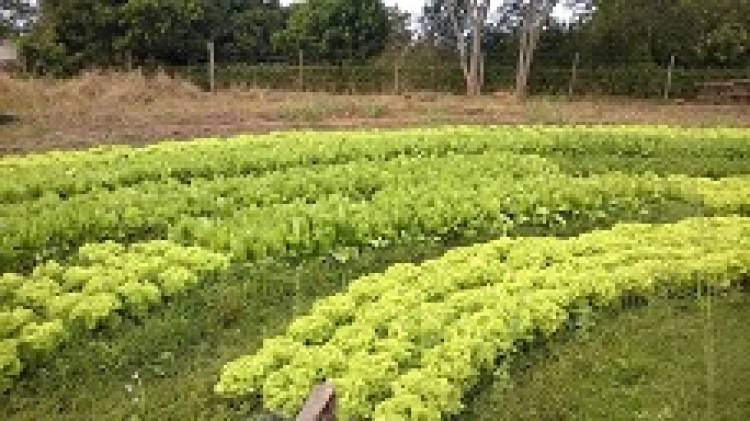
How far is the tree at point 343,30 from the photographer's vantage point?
36.5 metres

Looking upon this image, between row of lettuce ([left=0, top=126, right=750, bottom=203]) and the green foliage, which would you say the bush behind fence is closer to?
the green foliage

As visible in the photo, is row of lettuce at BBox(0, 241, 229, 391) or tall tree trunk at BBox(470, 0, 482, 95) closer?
row of lettuce at BBox(0, 241, 229, 391)

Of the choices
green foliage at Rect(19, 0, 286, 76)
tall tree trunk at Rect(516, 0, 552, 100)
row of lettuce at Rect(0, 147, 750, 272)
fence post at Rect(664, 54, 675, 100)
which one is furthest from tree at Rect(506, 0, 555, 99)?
row of lettuce at Rect(0, 147, 750, 272)

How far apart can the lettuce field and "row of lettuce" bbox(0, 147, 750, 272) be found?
0.03 m

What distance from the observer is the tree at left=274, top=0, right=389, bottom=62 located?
3650 centimetres

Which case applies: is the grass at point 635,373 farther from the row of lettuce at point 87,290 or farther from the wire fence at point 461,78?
the wire fence at point 461,78

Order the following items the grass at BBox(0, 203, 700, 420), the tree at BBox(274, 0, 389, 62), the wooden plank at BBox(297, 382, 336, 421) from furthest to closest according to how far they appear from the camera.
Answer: the tree at BBox(274, 0, 389, 62), the grass at BBox(0, 203, 700, 420), the wooden plank at BBox(297, 382, 336, 421)

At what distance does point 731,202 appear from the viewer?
12062mm

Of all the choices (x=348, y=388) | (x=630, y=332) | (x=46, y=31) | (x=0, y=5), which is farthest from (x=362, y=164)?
(x=0, y=5)

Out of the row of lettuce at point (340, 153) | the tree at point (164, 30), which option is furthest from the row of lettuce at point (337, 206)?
the tree at point (164, 30)

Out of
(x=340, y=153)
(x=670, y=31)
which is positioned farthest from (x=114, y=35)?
(x=340, y=153)

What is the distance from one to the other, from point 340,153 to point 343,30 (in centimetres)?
2251

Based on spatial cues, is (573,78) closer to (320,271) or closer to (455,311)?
(320,271)

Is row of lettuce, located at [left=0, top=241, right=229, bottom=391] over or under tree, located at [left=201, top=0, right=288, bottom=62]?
under
